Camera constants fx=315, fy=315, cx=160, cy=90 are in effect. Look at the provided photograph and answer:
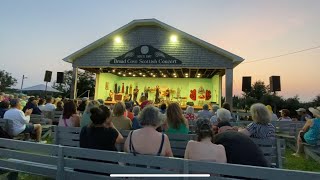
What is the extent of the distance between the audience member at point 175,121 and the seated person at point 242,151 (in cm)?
156

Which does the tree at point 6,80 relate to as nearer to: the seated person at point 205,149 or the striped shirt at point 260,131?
the striped shirt at point 260,131

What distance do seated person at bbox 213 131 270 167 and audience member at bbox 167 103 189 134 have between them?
156 cm

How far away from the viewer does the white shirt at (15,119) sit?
6.54 meters

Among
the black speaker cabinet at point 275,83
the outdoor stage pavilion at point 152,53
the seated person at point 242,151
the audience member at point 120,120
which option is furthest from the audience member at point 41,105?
the black speaker cabinet at point 275,83

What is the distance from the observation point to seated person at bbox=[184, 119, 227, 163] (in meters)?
2.92

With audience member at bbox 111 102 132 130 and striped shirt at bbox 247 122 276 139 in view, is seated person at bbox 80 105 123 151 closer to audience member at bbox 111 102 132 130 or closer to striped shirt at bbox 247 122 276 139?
audience member at bbox 111 102 132 130

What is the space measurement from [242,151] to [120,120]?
102 inches

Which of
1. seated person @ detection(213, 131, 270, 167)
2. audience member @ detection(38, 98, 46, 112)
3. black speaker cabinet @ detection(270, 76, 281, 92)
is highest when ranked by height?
black speaker cabinet @ detection(270, 76, 281, 92)

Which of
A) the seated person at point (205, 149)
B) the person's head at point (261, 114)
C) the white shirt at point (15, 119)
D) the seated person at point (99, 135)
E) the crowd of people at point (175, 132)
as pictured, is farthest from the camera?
the white shirt at point (15, 119)

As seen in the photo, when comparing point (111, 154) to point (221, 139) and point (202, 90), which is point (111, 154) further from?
point (202, 90)

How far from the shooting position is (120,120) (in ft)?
17.2

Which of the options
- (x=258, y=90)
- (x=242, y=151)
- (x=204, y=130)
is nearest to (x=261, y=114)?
(x=242, y=151)

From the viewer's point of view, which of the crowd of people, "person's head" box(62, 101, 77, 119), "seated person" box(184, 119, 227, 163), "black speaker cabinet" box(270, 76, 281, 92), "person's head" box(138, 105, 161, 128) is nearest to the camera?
"seated person" box(184, 119, 227, 163)

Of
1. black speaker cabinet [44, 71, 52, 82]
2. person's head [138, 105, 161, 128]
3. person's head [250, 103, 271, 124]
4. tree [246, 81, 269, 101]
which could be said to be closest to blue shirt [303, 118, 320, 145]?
person's head [250, 103, 271, 124]
